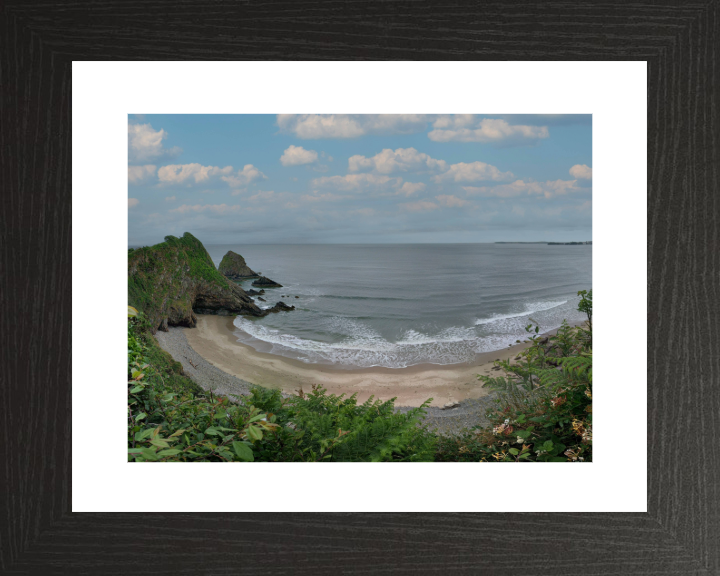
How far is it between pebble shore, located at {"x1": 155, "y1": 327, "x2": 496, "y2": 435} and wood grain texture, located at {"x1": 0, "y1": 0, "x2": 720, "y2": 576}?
2.61 ft

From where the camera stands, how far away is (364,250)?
2654 mm

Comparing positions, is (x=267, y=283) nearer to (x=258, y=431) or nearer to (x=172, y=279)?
(x=172, y=279)

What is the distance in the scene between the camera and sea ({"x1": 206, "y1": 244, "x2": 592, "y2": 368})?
2.58 m

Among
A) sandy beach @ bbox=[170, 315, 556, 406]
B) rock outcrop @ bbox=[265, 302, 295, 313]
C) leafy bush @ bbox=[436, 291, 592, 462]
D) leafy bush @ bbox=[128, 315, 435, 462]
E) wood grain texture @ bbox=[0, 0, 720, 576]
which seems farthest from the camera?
A: rock outcrop @ bbox=[265, 302, 295, 313]

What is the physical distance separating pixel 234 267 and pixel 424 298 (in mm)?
1276

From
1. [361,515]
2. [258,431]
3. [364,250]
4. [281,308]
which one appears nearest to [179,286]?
[281,308]

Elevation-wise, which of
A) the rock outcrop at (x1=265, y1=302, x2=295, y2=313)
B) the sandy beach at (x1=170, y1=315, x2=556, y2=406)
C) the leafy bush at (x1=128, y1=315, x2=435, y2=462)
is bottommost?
the leafy bush at (x1=128, y1=315, x2=435, y2=462)

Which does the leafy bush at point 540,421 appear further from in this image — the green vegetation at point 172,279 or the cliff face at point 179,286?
the green vegetation at point 172,279

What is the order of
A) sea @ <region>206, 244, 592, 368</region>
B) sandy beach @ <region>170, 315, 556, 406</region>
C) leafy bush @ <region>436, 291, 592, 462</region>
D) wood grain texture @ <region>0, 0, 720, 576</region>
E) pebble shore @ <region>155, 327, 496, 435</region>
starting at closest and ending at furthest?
1. wood grain texture @ <region>0, 0, 720, 576</region>
2. leafy bush @ <region>436, 291, 592, 462</region>
3. pebble shore @ <region>155, 327, 496, 435</region>
4. sandy beach @ <region>170, 315, 556, 406</region>
5. sea @ <region>206, 244, 592, 368</region>

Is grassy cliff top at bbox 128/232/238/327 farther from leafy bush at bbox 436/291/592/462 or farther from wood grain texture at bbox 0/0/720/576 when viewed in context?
leafy bush at bbox 436/291/592/462

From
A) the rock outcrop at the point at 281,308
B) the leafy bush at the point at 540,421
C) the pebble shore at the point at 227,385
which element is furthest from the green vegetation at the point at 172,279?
the leafy bush at the point at 540,421

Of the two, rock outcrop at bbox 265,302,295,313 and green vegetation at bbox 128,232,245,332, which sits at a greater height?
green vegetation at bbox 128,232,245,332

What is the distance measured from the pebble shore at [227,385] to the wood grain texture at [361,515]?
2.61 feet

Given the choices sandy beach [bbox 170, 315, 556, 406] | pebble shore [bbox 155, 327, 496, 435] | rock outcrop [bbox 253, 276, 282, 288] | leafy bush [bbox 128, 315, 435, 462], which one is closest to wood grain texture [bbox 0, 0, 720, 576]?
leafy bush [bbox 128, 315, 435, 462]
